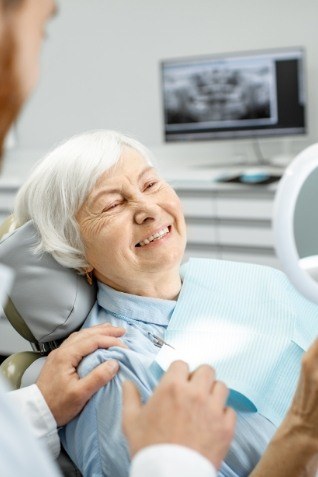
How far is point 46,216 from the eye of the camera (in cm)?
166

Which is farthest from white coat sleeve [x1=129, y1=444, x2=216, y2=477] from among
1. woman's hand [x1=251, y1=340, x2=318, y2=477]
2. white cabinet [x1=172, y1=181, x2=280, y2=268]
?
white cabinet [x1=172, y1=181, x2=280, y2=268]

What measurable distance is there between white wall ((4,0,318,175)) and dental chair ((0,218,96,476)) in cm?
274

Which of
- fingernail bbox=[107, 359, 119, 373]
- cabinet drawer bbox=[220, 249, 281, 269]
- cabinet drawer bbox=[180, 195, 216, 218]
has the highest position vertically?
fingernail bbox=[107, 359, 119, 373]

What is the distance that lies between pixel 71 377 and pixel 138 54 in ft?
10.7

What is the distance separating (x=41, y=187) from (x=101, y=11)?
10.1 ft

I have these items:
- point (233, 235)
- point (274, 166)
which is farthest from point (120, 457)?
point (274, 166)

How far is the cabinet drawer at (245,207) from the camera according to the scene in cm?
352

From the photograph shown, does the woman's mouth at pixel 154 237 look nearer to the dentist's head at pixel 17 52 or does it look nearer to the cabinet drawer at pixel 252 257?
the dentist's head at pixel 17 52

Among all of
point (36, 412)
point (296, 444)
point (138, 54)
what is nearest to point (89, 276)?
point (36, 412)

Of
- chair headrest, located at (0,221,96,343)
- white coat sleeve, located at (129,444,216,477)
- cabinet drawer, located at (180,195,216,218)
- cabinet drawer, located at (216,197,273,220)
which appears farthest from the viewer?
cabinet drawer, located at (180,195,216,218)

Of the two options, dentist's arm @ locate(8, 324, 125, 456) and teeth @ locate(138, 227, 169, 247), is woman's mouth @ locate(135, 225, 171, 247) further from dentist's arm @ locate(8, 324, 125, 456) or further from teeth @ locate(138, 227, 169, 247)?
dentist's arm @ locate(8, 324, 125, 456)

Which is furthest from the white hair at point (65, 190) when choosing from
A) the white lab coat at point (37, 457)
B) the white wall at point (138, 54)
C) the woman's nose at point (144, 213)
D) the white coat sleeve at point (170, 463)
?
the white wall at point (138, 54)

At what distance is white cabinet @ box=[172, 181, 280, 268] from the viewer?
355 centimetres

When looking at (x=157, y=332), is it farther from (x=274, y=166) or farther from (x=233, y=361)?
(x=274, y=166)
